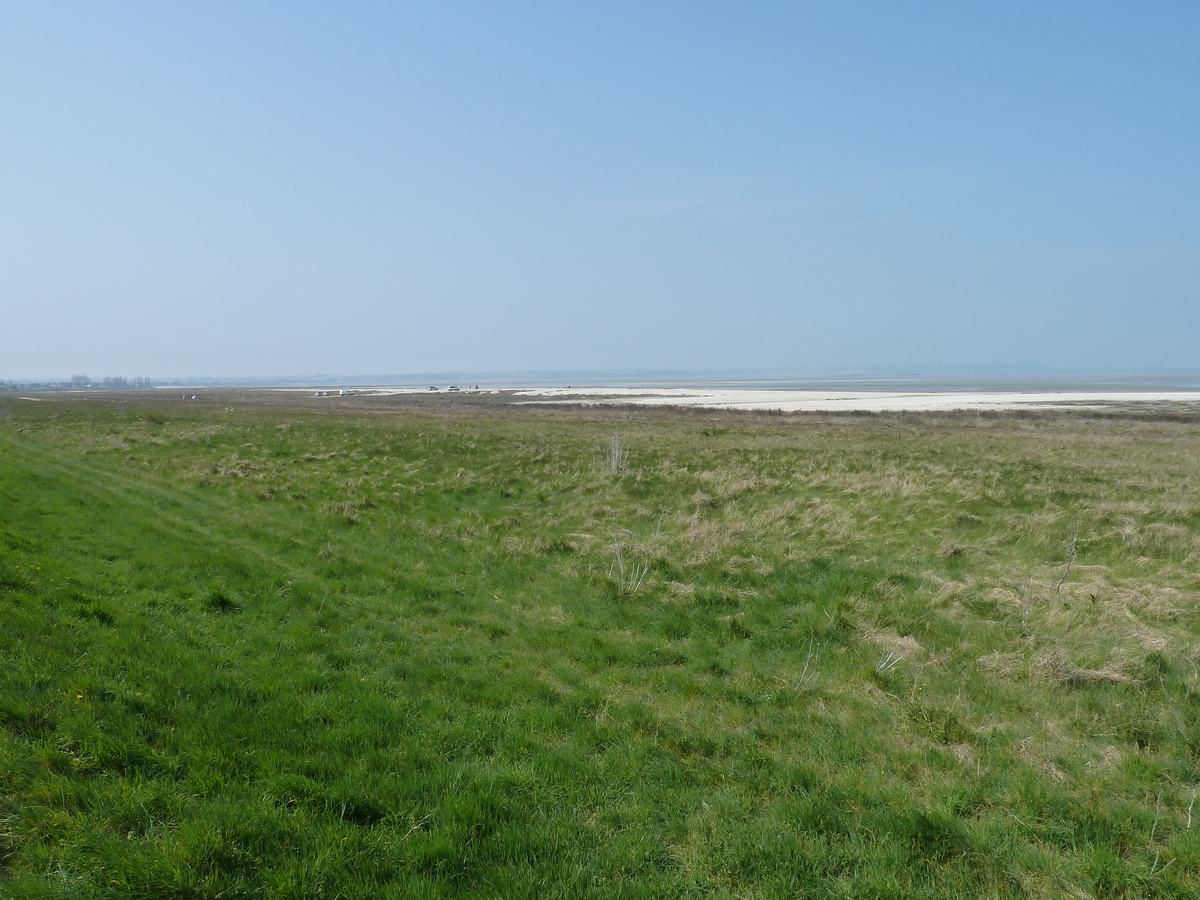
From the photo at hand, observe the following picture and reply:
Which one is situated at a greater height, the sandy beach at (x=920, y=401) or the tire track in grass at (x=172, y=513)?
the sandy beach at (x=920, y=401)

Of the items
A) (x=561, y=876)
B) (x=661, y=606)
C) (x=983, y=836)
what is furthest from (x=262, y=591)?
(x=983, y=836)

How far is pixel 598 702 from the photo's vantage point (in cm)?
728

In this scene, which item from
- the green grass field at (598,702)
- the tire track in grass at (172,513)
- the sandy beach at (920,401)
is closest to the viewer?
the green grass field at (598,702)

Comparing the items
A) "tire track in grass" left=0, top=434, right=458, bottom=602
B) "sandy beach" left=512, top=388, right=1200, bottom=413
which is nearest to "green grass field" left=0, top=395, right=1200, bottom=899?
"tire track in grass" left=0, top=434, right=458, bottom=602

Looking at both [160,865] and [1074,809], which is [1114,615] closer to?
[1074,809]

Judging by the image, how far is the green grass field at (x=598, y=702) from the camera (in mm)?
4406

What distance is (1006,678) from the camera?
788 centimetres

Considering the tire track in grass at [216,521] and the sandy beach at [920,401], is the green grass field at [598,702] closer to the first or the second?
the tire track in grass at [216,521]

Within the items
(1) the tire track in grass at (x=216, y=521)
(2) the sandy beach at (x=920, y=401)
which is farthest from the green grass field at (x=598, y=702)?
(2) the sandy beach at (x=920, y=401)

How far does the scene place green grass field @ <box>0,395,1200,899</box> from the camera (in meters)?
4.41

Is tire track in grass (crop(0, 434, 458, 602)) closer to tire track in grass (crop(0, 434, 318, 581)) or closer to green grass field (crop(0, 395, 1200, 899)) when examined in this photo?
tire track in grass (crop(0, 434, 318, 581))

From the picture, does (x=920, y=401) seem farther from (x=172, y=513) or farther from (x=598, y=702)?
(x=598, y=702)

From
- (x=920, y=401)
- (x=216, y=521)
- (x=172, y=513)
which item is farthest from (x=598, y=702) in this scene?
(x=920, y=401)

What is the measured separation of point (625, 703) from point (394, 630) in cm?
391
